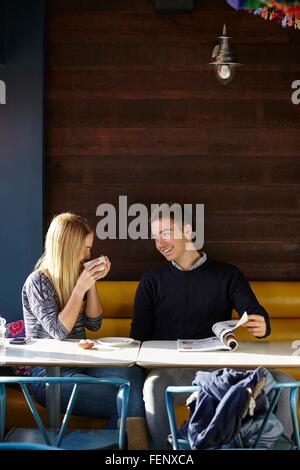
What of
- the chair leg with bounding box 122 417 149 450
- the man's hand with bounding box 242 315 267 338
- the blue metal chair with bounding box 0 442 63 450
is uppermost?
the man's hand with bounding box 242 315 267 338

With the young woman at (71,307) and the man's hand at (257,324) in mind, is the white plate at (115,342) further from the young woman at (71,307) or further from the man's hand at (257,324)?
the man's hand at (257,324)

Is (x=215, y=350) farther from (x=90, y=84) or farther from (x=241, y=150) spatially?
(x=90, y=84)

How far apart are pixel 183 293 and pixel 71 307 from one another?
736mm

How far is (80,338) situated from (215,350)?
2.82 feet

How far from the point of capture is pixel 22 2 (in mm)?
5016

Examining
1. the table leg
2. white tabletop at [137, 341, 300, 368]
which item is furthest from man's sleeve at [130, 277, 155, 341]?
the table leg

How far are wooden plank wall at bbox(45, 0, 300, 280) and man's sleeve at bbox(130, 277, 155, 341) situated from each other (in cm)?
82

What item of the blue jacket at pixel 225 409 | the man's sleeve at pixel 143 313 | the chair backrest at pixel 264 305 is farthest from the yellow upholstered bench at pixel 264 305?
the blue jacket at pixel 225 409

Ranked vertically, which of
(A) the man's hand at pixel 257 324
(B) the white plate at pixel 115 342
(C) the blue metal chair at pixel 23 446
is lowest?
(C) the blue metal chair at pixel 23 446

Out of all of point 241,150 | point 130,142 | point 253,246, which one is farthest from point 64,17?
point 253,246

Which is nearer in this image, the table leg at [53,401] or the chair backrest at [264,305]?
the table leg at [53,401]

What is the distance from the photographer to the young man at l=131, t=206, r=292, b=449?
4.34m

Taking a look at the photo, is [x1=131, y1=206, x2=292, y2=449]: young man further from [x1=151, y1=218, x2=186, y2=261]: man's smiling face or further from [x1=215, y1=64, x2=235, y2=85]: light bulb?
[x1=215, y1=64, x2=235, y2=85]: light bulb

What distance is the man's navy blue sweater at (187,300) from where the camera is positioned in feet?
14.2
